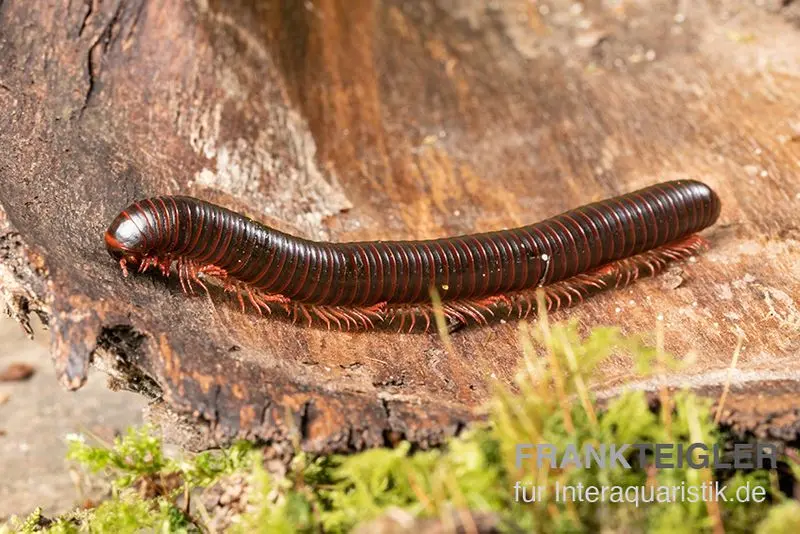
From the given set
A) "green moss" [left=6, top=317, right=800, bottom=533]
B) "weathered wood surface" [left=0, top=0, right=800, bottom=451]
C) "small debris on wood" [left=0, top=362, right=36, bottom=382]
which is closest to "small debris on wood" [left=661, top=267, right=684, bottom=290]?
"weathered wood surface" [left=0, top=0, right=800, bottom=451]

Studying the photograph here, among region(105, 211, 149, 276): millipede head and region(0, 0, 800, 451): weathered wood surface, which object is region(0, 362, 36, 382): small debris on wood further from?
region(105, 211, 149, 276): millipede head

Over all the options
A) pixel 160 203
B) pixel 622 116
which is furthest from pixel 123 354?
pixel 622 116

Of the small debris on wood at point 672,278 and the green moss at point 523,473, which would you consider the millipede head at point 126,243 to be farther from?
the small debris on wood at point 672,278

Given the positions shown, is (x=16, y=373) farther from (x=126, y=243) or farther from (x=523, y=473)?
(x=523, y=473)

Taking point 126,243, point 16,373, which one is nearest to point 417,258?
point 126,243

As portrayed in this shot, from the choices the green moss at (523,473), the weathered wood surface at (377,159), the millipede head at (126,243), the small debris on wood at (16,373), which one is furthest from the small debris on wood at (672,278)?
the small debris on wood at (16,373)
